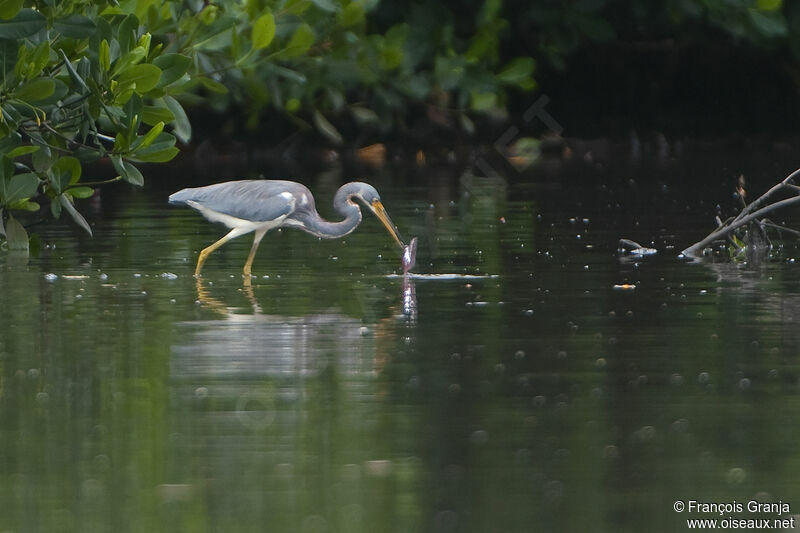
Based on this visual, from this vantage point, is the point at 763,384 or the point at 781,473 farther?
the point at 763,384

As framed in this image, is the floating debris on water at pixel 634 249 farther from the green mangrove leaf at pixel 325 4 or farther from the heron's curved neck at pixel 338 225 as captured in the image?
the green mangrove leaf at pixel 325 4

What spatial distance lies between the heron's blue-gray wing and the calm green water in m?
0.38

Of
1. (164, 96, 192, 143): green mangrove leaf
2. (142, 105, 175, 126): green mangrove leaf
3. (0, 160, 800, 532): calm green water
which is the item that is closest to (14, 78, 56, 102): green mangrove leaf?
(142, 105, 175, 126): green mangrove leaf

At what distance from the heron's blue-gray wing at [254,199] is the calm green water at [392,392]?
379mm

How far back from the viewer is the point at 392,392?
8234mm

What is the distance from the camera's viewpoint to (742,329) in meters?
9.99

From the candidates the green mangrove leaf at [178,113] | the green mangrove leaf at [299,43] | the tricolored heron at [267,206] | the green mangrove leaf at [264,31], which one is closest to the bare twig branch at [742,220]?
the tricolored heron at [267,206]

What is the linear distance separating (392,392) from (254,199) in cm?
580

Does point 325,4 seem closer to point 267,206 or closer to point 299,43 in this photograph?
point 299,43

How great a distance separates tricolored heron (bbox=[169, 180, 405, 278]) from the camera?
45.4ft

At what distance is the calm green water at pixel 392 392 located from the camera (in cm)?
637

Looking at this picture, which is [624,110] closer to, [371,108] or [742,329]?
[371,108]

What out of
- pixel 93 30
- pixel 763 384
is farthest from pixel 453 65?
pixel 763 384

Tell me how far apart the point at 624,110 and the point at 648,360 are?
2556 centimetres
